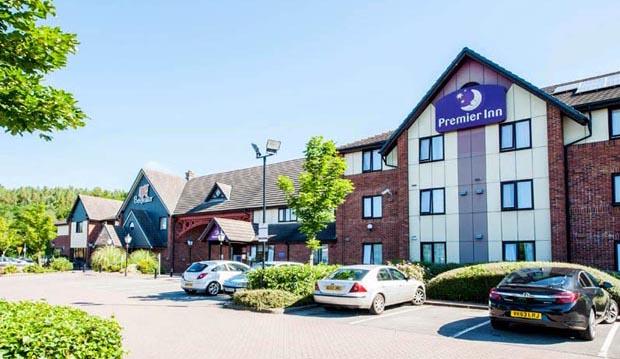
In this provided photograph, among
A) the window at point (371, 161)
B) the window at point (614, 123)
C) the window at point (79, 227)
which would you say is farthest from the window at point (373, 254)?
the window at point (79, 227)

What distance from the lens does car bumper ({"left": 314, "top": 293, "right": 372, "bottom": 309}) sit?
13453 mm

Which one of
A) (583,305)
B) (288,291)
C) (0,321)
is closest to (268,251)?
(288,291)

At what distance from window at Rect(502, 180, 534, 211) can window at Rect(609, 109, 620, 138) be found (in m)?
3.19

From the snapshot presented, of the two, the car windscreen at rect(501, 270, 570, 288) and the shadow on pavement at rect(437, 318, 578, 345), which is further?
the car windscreen at rect(501, 270, 570, 288)

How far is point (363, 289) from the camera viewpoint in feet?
44.4

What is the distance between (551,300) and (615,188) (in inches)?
375

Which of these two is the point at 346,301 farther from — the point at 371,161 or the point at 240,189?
the point at 240,189

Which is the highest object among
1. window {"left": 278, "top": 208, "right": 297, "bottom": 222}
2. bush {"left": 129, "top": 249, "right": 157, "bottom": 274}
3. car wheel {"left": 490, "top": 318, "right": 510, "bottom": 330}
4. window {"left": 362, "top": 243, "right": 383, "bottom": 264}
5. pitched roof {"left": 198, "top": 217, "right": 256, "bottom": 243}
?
window {"left": 278, "top": 208, "right": 297, "bottom": 222}

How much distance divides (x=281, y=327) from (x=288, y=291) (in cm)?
406

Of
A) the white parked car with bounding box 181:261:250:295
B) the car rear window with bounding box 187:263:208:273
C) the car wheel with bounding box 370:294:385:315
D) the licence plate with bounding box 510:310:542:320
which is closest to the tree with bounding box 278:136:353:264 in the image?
the white parked car with bounding box 181:261:250:295

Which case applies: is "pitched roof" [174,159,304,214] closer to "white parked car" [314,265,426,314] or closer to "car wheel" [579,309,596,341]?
"white parked car" [314,265,426,314]

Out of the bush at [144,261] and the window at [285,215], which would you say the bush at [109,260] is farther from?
the window at [285,215]

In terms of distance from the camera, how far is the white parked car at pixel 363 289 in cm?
1355

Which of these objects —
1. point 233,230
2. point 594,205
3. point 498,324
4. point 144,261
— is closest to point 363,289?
point 498,324
